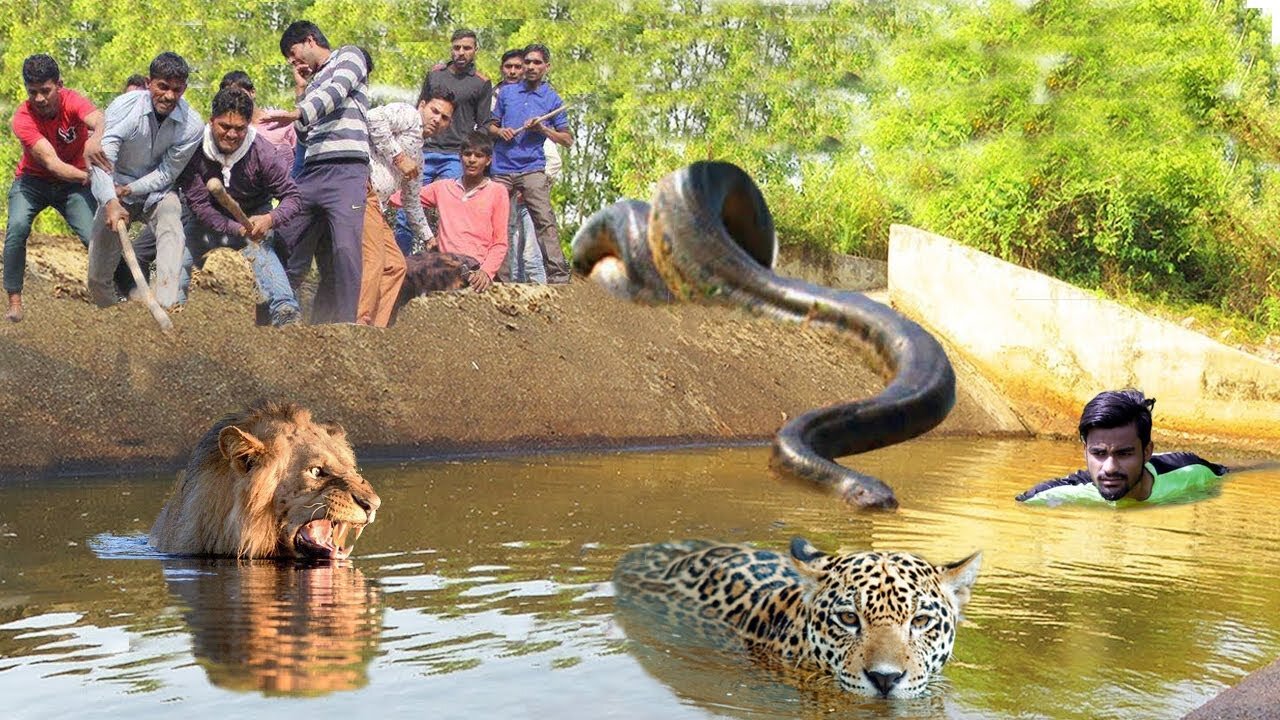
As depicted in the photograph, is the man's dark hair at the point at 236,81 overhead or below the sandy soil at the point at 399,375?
overhead

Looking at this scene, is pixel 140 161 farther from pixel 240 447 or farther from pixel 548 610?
pixel 548 610

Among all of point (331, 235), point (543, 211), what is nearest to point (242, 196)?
point (331, 235)

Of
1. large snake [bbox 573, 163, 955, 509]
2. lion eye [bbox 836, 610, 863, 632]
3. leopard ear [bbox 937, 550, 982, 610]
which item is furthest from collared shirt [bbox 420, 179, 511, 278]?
lion eye [bbox 836, 610, 863, 632]

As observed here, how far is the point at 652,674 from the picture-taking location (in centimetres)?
714

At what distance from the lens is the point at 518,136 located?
20.9 meters

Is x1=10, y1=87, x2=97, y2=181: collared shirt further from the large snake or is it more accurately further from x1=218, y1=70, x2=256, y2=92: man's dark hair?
the large snake

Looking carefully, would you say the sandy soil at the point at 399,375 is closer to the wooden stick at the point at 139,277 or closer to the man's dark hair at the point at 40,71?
the wooden stick at the point at 139,277

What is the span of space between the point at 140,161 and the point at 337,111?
2368mm

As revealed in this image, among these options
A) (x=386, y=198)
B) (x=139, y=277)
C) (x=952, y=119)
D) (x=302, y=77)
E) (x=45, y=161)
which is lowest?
(x=139, y=277)

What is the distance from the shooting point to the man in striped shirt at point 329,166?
18.3m

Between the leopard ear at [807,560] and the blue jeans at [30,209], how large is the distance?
42.2 feet

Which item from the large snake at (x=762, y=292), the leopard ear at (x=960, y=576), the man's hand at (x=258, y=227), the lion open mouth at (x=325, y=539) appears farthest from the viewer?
the man's hand at (x=258, y=227)

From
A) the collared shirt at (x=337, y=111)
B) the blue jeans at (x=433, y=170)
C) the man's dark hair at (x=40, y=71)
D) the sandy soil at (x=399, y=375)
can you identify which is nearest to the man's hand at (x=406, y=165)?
the blue jeans at (x=433, y=170)

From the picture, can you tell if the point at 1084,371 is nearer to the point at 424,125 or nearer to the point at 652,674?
the point at 424,125
